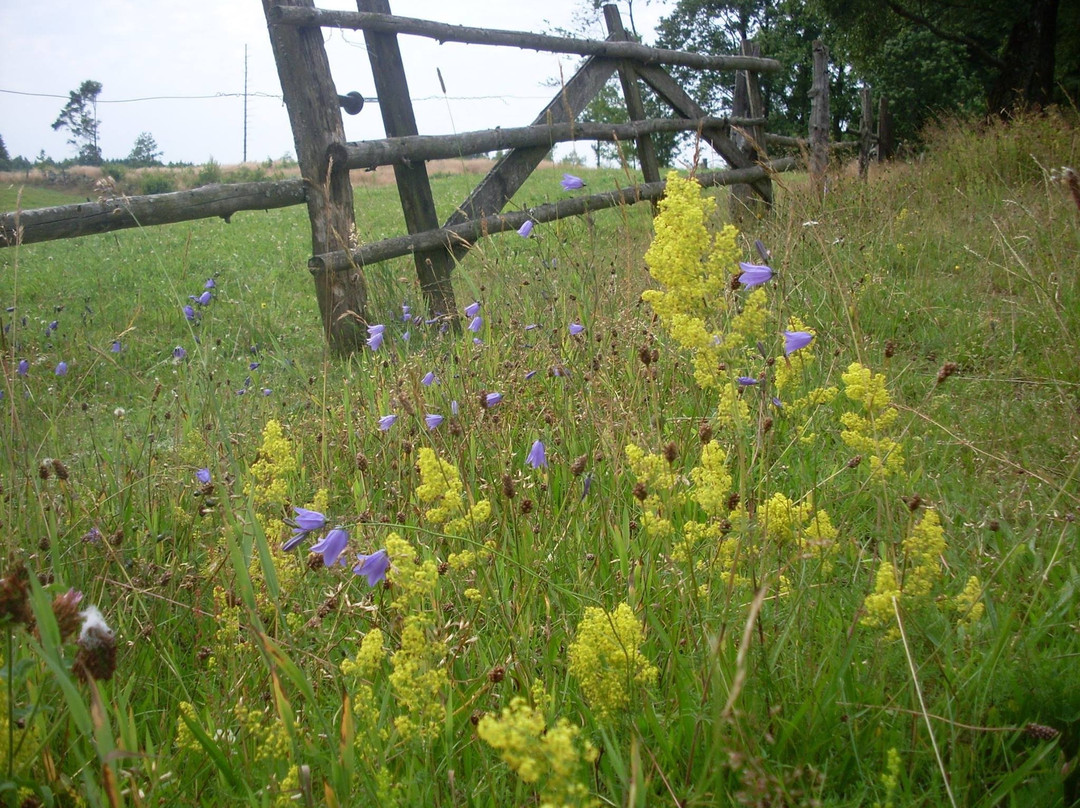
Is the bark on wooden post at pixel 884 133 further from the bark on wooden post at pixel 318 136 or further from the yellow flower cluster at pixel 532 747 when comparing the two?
the yellow flower cluster at pixel 532 747

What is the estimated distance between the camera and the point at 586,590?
1725mm

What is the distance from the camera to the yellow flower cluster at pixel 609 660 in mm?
1201

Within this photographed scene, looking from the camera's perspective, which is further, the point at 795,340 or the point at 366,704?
the point at 795,340

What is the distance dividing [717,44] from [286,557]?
43.1m

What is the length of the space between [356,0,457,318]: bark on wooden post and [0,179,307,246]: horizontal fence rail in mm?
709

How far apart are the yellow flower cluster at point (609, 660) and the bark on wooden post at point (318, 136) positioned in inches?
123

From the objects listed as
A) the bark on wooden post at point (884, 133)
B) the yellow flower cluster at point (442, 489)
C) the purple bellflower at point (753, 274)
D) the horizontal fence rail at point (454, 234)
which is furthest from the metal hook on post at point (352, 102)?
the bark on wooden post at point (884, 133)

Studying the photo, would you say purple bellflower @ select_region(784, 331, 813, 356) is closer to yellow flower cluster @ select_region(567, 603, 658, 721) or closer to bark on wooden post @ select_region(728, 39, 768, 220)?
yellow flower cluster @ select_region(567, 603, 658, 721)

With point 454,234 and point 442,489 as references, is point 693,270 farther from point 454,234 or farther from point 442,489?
point 454,234

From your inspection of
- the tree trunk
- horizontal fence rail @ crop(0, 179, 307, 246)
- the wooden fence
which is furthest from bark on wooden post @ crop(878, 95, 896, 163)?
horizontal fence rail @ crop(0, 179, 307, 246)

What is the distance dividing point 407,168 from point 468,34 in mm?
955

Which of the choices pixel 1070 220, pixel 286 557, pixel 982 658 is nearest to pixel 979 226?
pixel 1070 220

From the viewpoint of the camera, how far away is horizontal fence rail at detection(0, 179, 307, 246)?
355 cm

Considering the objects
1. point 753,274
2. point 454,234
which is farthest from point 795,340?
point 454,234
